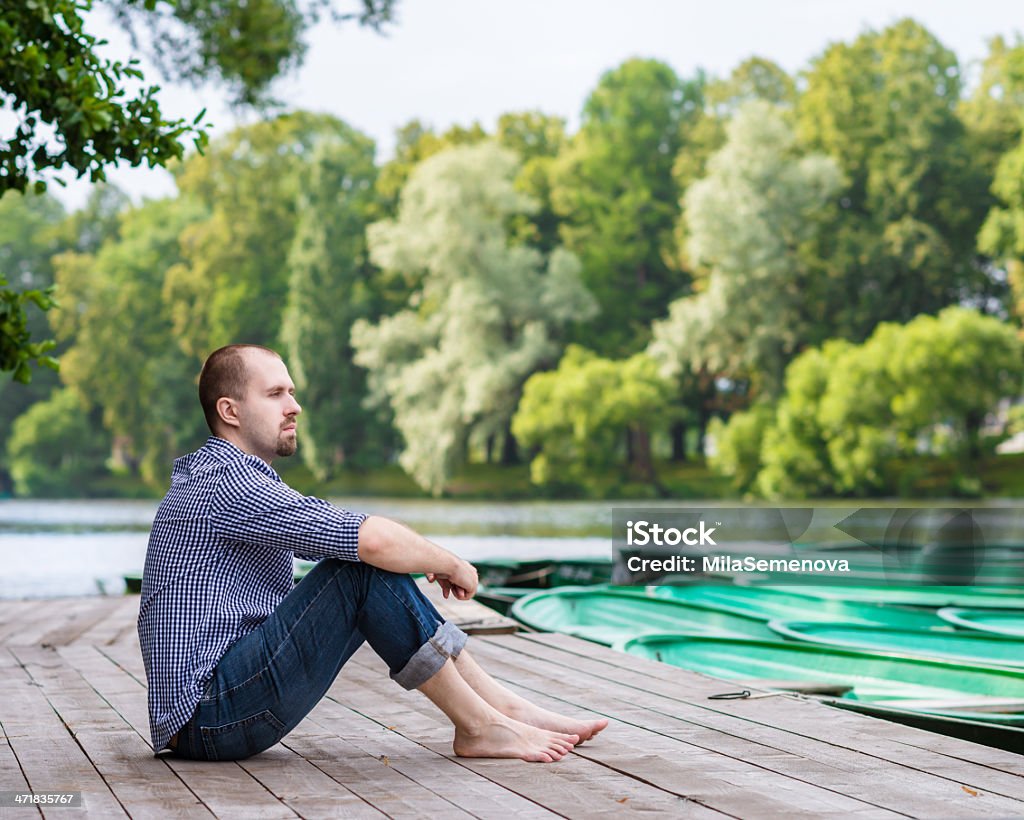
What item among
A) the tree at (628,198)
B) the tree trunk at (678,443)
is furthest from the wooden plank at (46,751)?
the tree at (628,198)

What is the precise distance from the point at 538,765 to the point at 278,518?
0.73m

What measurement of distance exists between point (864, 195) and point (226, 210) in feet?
58.6

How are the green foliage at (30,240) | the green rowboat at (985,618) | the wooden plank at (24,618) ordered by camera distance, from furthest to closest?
the green foliage at (30,240) → the green rowboat at (985,618) → the wooden plank at (24,618)

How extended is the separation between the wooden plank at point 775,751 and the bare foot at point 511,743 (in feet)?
0.41

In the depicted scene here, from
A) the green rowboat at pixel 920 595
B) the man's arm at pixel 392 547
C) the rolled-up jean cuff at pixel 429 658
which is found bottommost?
the green rowboat at pixel 920 595

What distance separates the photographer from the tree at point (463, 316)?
98.7ft

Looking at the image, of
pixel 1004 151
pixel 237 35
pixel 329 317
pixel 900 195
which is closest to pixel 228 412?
pixel 237 35

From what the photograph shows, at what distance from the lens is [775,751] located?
2928 millimetres

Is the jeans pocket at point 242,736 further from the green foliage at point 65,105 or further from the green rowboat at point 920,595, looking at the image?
the green rowboat at point 920,595

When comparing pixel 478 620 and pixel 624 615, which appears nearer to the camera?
pixel 478 620

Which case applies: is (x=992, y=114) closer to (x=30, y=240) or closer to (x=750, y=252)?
(x=750, y=252)

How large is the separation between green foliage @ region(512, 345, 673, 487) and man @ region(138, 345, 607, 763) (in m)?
27.0

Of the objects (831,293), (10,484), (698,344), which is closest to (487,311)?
(698,344)

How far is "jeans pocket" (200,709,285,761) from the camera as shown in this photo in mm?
2680
